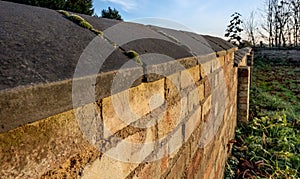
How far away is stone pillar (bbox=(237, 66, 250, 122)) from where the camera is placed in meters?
5.43

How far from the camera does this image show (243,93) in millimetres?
5504

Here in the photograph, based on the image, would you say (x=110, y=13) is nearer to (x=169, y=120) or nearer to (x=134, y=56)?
(x=169, y=120)

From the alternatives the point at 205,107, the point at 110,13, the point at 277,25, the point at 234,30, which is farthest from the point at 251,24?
the point at 205,107

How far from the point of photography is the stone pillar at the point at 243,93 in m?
5.43

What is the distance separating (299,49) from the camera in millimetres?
17234

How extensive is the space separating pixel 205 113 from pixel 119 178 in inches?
52.2

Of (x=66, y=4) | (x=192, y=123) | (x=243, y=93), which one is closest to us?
(x=192, y=123)

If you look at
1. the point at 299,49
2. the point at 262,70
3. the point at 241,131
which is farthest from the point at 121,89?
the point at 299,49

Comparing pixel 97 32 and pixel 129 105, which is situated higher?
pixel 97 32

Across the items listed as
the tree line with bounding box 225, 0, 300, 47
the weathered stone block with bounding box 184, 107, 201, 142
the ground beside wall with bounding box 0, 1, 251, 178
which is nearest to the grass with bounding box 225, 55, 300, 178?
the weathered stone block with bounding box 184, 107, 201, 142

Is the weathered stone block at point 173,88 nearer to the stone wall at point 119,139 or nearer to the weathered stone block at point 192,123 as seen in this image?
the stone wall at point 119,139

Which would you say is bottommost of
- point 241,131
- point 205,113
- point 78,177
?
point 241,131

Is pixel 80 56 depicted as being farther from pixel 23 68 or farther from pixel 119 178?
pixel 119 178

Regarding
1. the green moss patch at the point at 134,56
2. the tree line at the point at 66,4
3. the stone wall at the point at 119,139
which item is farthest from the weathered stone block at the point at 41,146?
the tree line at the point at 66,4
